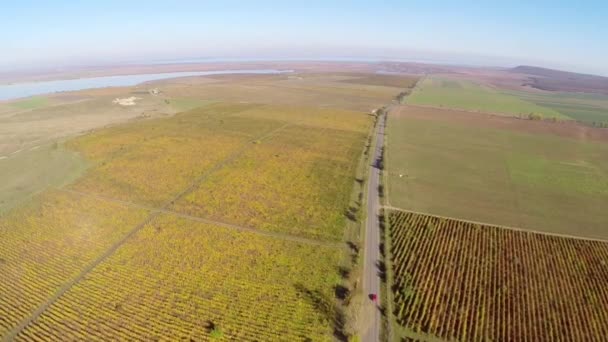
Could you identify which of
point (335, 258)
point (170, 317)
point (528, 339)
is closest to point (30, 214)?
point (170, 317)

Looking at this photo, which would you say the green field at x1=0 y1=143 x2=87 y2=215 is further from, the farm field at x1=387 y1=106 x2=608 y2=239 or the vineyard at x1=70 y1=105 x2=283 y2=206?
the farm field at x1=387 y1=106 x2=608 y2=239

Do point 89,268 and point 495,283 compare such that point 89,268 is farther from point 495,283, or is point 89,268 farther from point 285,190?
point 495,283

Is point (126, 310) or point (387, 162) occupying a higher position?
point (387, 162)

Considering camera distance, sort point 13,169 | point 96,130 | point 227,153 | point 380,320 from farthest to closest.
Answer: point 96,130 → point 227,153 → point 13,169 → point 380,320

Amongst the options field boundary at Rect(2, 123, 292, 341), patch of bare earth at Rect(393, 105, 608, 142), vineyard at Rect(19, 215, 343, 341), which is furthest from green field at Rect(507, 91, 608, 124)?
field boundary at Rect(2, 123, 292, 341)

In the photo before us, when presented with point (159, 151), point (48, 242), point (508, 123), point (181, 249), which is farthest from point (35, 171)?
point (508, 123)

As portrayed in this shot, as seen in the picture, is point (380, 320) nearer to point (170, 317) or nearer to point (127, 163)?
point (170, 317)
